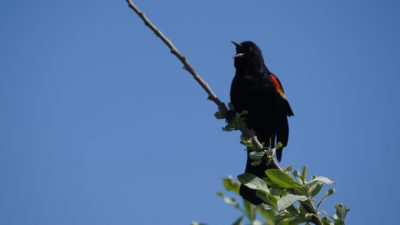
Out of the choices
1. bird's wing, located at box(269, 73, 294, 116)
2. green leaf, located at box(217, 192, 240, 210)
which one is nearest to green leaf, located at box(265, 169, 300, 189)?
green leaf, located at box(217, 192, 240, 210)

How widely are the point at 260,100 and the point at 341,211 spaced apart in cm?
239

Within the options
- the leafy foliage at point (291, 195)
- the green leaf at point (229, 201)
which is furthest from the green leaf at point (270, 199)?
the green leaf at point (229, 201)

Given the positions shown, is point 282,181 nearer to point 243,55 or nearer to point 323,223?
point 323,223

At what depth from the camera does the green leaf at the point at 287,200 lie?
1.85m

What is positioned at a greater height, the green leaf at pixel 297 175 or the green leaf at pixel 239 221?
the green leaf at pixel 297 175

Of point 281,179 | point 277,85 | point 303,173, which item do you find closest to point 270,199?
point 281,179

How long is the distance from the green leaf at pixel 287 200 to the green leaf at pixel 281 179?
8 centimetres

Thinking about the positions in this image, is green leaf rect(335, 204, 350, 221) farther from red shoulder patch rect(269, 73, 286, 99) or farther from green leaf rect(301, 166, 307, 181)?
red shoulder patch rect(269, 73, 286, 99)

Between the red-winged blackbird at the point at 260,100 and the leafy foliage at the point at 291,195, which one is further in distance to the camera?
the red-winged blackbird at the point at 260,100

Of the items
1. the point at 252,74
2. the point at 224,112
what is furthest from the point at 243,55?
the point at 224,112

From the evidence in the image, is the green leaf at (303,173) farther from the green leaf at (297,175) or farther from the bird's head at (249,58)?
the bird's head at (249,58)

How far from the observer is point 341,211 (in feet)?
6.43

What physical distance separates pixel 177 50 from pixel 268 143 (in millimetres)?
2665

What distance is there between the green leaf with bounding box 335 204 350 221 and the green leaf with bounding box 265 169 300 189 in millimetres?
191
